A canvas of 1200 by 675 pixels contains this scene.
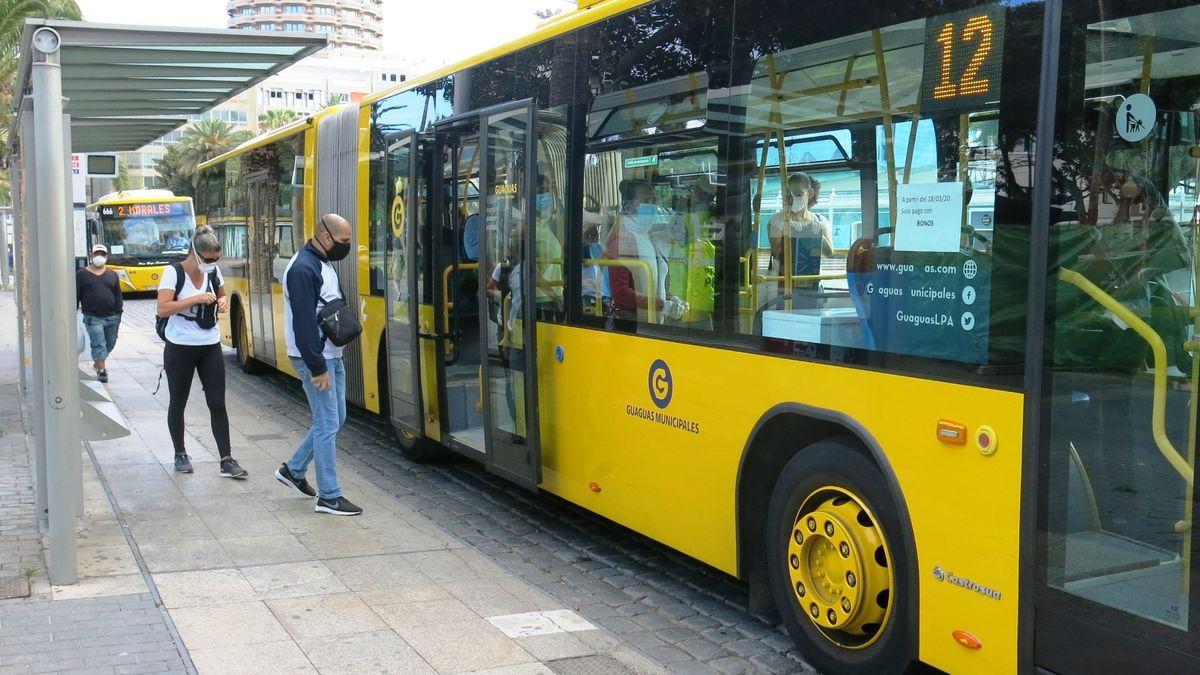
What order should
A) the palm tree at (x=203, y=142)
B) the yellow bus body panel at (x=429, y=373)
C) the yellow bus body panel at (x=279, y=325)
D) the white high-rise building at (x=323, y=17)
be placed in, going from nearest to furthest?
the yellow bus body panel at (x=429, y=373)
the yellow bus body panel at (x=279, y=325)
the palm tree at (x=203, y=142)
the white high-rise building at (x=323, y=17)

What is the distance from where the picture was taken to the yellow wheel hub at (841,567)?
441 cm

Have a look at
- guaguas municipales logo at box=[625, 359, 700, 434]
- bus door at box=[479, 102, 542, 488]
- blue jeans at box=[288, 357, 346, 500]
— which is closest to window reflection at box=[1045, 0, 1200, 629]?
guaguas municipales logo at box=[625, 359, 700, 434]

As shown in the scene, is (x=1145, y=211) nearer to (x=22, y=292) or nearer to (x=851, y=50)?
(x=851, y=50)

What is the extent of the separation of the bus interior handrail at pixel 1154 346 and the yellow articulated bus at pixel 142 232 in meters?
34.2

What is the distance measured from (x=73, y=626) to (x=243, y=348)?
11780 mm

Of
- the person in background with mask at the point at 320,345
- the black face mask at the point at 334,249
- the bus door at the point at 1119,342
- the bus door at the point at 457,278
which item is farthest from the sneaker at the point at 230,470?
the bus door at the point at 1119,342

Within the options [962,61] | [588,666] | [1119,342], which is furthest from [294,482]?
[1119,342]

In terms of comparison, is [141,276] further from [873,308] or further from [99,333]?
[873,308]

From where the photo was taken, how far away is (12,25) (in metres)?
20.4

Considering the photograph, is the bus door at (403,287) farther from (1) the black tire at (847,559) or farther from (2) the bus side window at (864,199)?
(1) the black tire at (847,559)

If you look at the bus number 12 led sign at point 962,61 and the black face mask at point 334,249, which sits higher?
the bus number 12 led sign at point 962,61

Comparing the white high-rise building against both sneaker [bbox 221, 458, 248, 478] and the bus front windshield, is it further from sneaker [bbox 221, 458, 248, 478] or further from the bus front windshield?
sneaker [bbox 221, 458, 248, 478]

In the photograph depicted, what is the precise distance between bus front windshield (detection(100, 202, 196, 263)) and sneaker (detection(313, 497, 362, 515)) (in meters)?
29.5

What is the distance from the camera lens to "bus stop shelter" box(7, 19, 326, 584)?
18.6 ft
